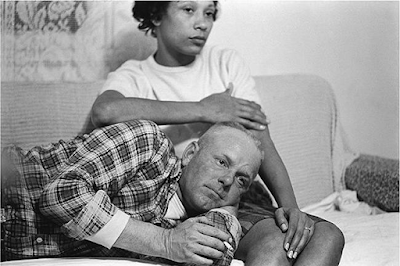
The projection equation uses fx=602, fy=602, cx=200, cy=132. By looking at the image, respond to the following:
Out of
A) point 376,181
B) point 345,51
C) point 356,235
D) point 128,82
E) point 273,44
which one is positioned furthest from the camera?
point 345,51

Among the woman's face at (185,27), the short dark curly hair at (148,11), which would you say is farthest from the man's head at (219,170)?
the short dark curly hair at (148,11)

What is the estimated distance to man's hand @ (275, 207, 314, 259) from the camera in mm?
1256

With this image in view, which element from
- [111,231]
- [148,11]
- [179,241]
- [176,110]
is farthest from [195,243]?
[148,11]

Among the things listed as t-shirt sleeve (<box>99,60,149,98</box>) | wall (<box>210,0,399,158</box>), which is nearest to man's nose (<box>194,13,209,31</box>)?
t-shirt sleeve (<box>99,60,149,98</box>)

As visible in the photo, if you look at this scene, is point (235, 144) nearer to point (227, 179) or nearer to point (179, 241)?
point (227, 179)

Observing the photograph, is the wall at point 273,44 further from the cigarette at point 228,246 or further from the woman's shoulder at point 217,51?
the cigarette at point 228,246

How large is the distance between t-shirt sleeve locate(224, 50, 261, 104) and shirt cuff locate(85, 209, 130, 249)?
69 cm

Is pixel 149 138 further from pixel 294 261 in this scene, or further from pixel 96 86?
pixel 96 86

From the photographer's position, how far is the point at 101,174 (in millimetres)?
1230

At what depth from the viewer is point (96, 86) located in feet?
6.08

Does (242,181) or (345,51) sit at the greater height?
(345,51)

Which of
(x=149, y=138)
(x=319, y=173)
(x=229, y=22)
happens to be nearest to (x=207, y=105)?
(x=149, y=138)

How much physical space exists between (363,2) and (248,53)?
622 millimetres

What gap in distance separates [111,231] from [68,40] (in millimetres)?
1004
